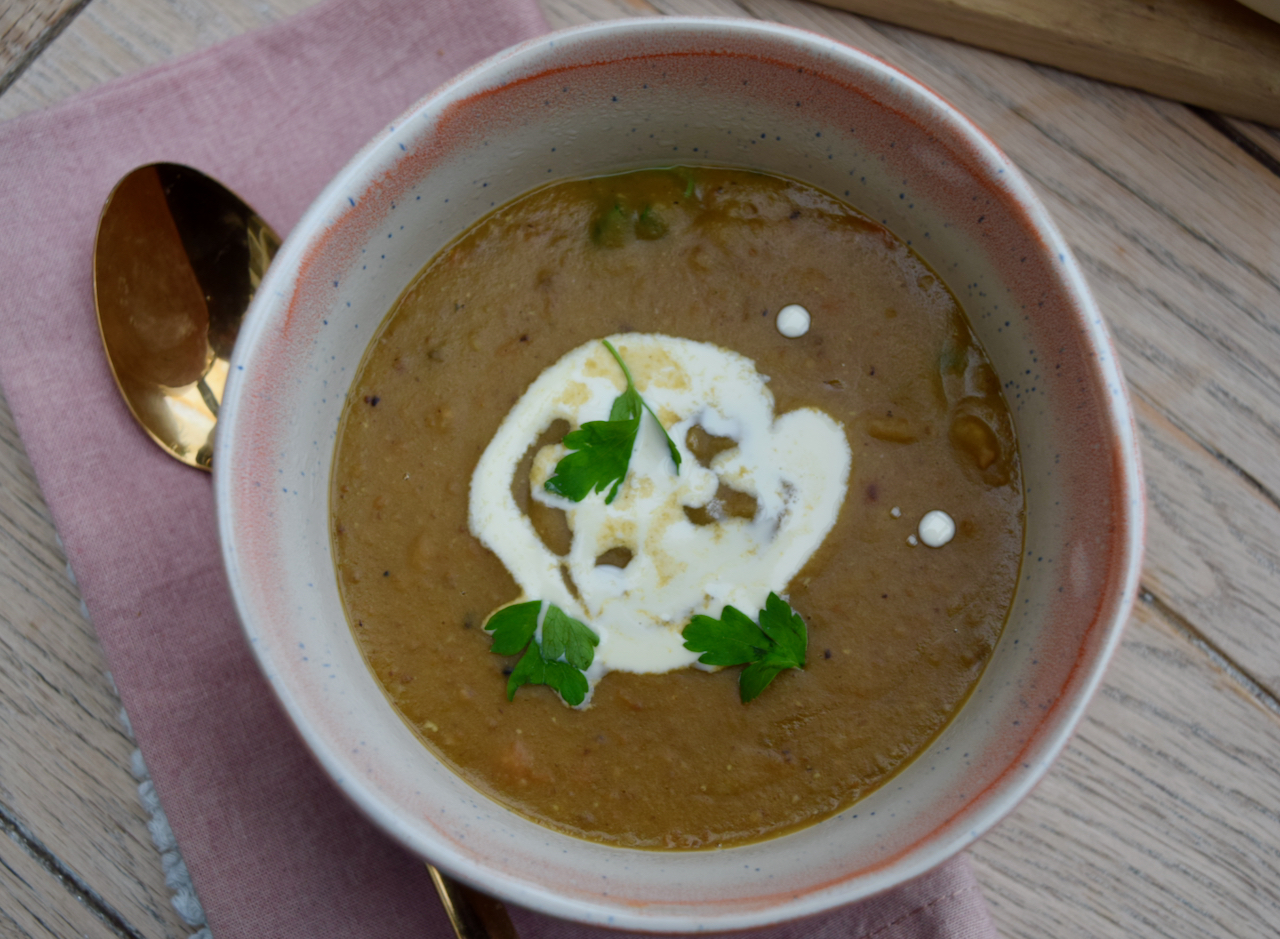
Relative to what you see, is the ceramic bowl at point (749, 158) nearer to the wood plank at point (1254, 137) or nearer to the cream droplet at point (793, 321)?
the cream droplet at point (793, 321)

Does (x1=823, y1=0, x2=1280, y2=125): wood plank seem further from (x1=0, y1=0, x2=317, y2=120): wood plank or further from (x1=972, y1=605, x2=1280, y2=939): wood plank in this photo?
(x1=0, y1=0, x2=317, y2=120): wood plank

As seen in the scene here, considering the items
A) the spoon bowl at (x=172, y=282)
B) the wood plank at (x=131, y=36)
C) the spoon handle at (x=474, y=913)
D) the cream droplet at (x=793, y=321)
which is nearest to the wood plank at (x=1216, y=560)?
the cream droplet at (x=793, y=321)

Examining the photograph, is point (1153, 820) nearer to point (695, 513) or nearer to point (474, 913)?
point (695, 513)

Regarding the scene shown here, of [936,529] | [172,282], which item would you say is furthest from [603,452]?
[172,282]

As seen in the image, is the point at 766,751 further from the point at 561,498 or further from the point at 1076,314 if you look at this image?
the point at 1076,314

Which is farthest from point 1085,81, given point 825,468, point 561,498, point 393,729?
point 393,729
